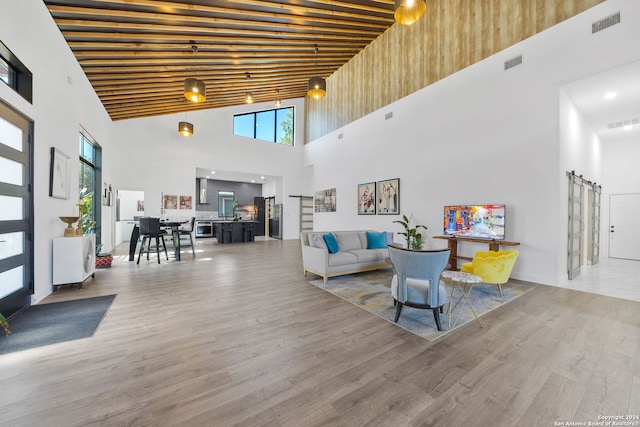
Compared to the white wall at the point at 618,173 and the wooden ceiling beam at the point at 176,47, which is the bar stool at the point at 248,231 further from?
the white wall at the point at 618,173

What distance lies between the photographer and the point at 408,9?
10.8ft

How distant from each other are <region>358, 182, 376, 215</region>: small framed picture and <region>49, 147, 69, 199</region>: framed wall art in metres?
6.92

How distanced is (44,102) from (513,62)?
770cm

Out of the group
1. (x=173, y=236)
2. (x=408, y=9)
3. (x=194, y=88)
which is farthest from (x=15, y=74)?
(x=408, y=9)

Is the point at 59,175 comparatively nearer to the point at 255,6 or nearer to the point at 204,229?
the point at 255,6

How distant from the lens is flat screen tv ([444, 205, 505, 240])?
4836 mm

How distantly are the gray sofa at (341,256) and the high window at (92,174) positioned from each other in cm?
476

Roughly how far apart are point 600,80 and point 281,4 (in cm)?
552

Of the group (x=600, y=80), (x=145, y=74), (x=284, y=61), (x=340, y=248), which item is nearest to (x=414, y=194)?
(x=340, y=248)

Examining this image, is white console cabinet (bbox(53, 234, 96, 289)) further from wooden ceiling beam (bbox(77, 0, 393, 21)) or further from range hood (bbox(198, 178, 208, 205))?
range hood (bbox(198, 178, 208, 205))

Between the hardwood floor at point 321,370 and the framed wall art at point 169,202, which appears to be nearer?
the hardwood floor at point 321,370

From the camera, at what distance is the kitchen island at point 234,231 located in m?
10.2

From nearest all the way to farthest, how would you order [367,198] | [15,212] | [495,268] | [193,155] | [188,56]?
[15,212]
[495,268]
[188,56]
[367,198]
[193,155]

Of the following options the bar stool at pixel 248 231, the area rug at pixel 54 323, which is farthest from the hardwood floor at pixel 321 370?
the bar stool at pixel 248 231
